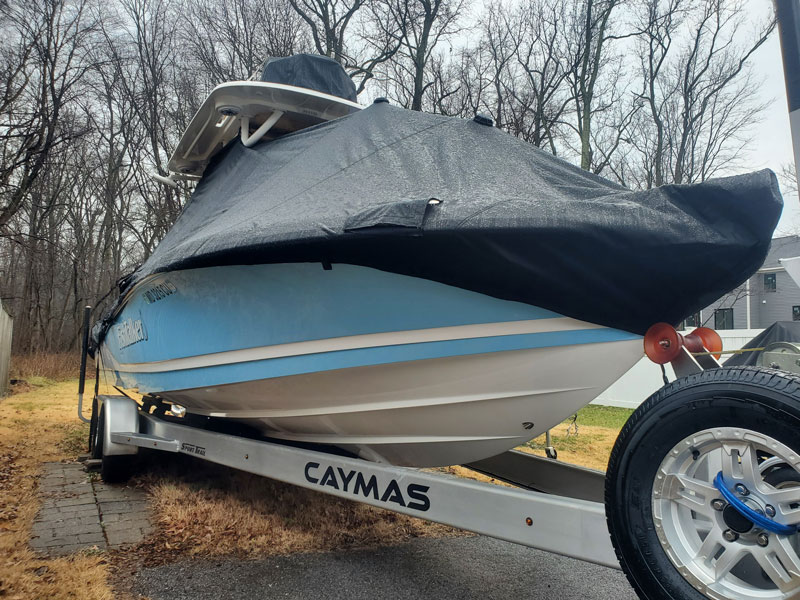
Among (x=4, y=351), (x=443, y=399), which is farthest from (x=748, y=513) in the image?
→ (x=4, y=351)

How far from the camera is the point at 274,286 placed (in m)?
2.88

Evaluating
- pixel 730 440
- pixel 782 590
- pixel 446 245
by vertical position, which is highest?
pixel 446 245

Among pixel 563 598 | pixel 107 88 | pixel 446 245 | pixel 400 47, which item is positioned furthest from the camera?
Answer: pixel 107 88

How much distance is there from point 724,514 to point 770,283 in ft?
122

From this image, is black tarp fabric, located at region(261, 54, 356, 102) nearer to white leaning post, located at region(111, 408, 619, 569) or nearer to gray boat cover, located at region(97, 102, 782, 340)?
gray boat cover, located at region(97, 102, 782, 340)

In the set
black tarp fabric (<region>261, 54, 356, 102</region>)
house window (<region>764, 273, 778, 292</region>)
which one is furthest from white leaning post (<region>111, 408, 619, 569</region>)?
house window (<region>764, 273, 778, 292</region>)

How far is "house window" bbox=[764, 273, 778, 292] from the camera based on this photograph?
33.2m

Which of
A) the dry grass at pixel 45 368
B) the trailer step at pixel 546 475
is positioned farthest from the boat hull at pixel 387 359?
the dry grass at pixel 45 368

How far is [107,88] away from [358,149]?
55.7ft

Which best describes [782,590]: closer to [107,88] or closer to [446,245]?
[446,245]

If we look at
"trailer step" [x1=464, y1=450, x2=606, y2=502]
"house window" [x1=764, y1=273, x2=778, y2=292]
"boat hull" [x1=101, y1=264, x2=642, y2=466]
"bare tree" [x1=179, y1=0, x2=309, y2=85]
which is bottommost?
"trailer step" [x1=464, y1=450, x2=606, y2=502]

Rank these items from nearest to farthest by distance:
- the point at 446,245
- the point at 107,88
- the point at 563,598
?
1. the point at 446,245
2. the point at 563,598
3. the point at 107,88

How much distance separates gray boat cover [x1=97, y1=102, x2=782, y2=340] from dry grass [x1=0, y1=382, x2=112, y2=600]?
1461 millimetres

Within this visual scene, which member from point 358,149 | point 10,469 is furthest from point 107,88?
point 358,149
